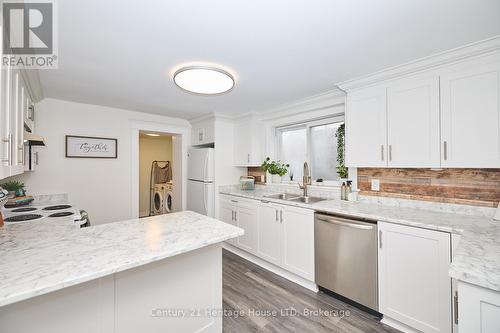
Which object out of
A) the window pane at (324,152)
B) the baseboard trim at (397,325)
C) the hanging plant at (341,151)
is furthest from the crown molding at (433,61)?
the baseboard trim at (397,325)

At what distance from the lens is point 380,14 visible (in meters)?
1.29

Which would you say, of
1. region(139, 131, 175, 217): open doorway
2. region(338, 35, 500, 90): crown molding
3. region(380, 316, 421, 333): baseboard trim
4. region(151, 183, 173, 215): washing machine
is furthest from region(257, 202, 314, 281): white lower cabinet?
region(139, 131, 175, 217): open doorway

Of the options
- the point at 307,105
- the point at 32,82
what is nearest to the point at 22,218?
the point at 32,82

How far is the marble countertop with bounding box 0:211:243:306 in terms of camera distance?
31.7 inches

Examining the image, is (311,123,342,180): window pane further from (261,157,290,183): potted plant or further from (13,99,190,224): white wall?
(13,99,190,224): white wall

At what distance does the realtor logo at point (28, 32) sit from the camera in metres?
1.18

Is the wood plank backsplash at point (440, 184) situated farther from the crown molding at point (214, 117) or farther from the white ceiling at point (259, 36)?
the crown molding at point (214, 117)

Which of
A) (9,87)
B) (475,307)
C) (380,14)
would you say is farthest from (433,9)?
(9,87)

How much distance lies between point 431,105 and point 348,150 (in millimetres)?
790

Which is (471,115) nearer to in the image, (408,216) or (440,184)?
(440,184)

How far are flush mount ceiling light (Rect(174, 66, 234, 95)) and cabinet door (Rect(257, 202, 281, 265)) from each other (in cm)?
156

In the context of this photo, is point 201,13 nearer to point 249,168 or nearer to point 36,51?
point 36,51

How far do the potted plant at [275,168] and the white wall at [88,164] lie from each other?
6.89 feet

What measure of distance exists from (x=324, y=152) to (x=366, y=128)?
917mm
